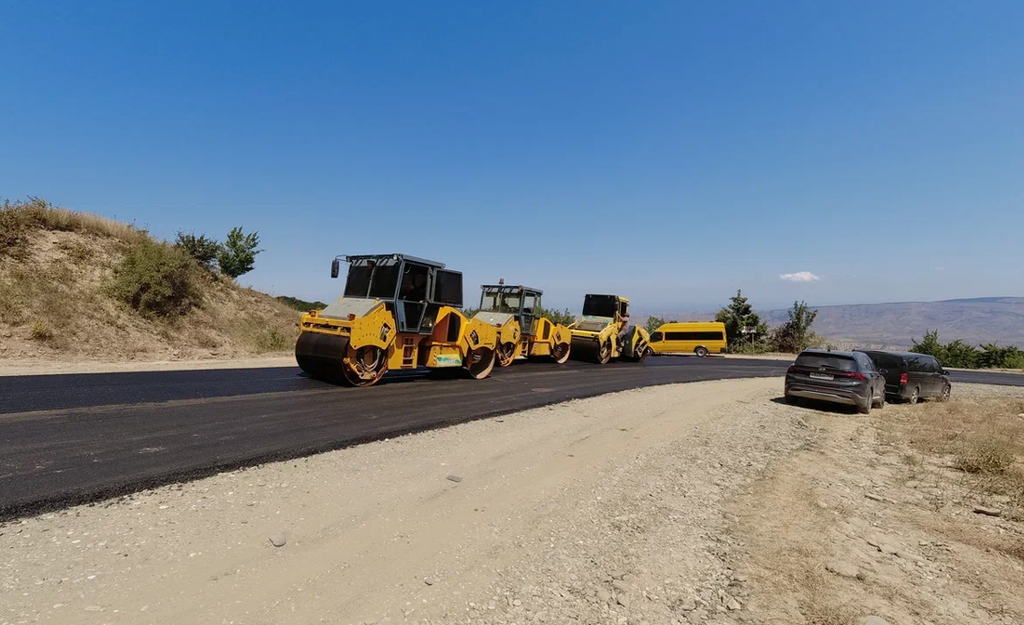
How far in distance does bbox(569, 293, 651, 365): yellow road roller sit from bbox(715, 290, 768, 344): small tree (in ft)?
62.7

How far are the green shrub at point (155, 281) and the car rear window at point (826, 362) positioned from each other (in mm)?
22303

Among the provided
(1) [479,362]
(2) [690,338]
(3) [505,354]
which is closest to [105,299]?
(1) [479,362]

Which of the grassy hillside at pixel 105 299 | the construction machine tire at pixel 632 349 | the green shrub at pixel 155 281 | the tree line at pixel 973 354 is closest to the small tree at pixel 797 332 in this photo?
the tree line at pixel 973 354

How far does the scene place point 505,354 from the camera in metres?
18.5

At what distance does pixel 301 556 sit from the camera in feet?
12.5

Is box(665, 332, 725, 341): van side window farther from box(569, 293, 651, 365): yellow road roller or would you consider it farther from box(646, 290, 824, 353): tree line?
box(569, 293, 651, 365): yellow road roller

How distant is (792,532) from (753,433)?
5.07 metres

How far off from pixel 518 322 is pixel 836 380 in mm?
10359

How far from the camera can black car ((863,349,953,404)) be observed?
1494 cm

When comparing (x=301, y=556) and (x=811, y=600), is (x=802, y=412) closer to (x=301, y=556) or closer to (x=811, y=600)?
(x=811, y=600)

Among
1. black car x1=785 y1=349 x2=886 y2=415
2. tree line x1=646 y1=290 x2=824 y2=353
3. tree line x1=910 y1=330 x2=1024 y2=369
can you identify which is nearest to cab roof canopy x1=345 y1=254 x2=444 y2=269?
black car x1=785 y1=349 x2=886 y2=415

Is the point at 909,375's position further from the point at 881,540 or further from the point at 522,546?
the point at 522,546

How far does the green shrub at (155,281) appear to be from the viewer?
18.3 meters

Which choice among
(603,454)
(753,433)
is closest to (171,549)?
(603,454)
